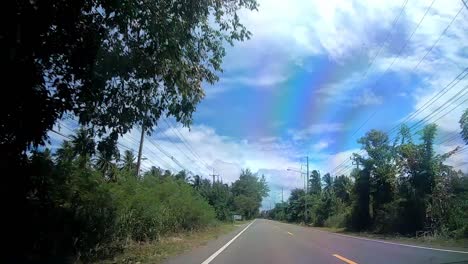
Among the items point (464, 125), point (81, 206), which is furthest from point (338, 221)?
point (81, 206)

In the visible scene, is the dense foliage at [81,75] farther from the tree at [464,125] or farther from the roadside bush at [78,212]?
the tree at [464,125]

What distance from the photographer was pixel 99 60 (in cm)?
1052

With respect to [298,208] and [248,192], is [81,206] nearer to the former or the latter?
[298,208]

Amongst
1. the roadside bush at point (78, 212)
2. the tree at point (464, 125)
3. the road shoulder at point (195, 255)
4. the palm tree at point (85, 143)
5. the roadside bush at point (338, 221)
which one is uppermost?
the tree at point (464, 125)

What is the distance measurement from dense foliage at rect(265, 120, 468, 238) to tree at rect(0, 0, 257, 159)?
22545mm

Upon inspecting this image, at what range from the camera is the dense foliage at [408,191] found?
3225cm

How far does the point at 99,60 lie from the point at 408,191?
31.3 metres

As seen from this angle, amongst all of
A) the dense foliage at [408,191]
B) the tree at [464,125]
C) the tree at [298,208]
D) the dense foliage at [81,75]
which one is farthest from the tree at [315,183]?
the dense foliage at [81,75]

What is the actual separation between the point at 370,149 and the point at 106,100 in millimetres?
39653

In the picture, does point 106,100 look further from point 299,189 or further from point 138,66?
point 299,189

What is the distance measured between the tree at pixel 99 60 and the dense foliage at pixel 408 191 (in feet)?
74.0

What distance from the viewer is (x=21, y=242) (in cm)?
1220

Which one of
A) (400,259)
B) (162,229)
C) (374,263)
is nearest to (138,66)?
(374,263)

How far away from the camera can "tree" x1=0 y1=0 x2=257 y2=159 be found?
980 cm
